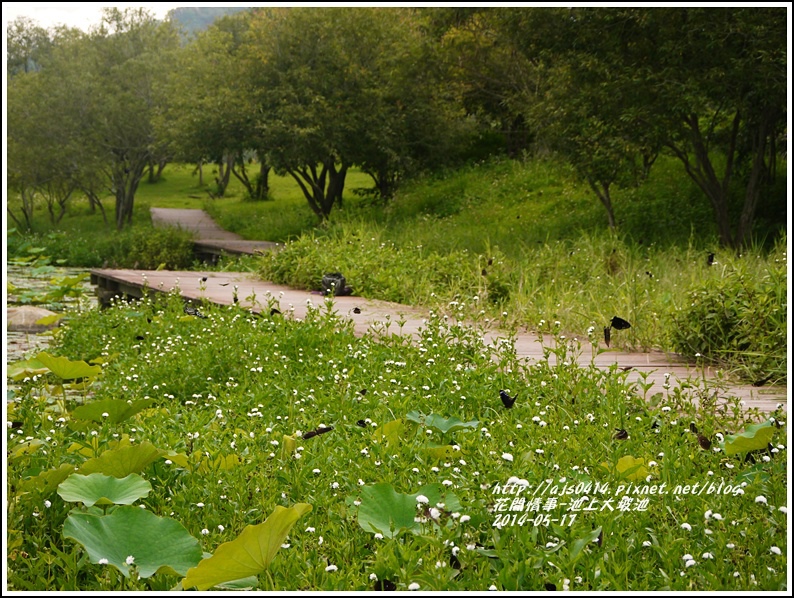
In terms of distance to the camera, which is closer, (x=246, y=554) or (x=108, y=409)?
(x=246, y=554)

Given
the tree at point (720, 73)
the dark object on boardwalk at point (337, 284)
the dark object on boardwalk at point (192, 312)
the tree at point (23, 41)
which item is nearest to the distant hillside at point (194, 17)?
the dark object on boardwalk at point (192, 312)

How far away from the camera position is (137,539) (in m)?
2.22

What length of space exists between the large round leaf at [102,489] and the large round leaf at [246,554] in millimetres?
469

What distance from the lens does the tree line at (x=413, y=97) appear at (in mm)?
11445

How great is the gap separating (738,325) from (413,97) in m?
17.1

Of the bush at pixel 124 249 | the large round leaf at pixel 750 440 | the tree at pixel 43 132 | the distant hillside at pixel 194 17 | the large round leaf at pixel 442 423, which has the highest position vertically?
the distant hillside at pixel 194 17

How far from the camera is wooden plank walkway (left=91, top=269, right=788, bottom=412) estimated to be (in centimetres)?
446

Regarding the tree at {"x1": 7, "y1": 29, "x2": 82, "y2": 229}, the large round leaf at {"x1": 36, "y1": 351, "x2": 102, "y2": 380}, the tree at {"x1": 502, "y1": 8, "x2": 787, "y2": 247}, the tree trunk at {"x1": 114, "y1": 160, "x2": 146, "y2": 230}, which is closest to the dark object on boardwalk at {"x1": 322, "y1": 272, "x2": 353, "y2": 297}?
the large round leaf at {"x1": 36, "y1": 351, "x2": 102, "y2": 380}

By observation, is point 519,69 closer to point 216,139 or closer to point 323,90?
point 323,90

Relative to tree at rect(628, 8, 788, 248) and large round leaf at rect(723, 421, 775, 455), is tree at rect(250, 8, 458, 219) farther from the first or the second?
large round leaf at rect(723, 421, 775, 455)

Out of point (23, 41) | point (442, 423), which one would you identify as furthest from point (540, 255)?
point (23, 41)

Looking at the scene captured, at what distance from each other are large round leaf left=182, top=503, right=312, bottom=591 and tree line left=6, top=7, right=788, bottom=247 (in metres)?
10.3

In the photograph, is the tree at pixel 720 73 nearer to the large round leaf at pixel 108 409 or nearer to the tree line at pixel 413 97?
the tree line at pixel 413 97

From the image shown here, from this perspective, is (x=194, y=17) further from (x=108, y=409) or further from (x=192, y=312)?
(x=108, y=409)
